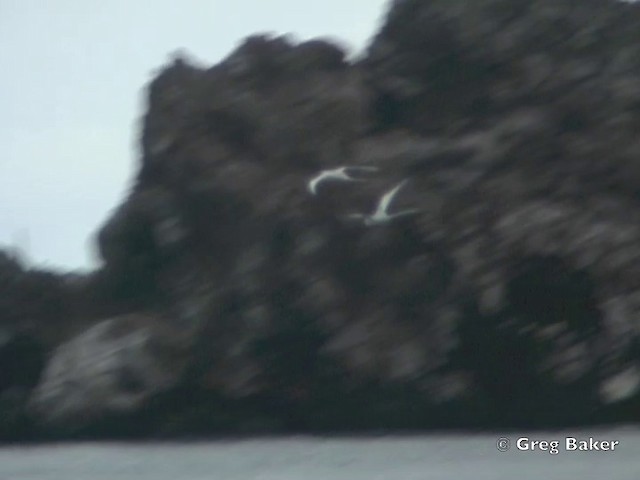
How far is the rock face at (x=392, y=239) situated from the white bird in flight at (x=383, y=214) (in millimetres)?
95

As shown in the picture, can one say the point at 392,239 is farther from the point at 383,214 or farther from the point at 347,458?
the point at 347,458

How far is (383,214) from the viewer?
15859mm

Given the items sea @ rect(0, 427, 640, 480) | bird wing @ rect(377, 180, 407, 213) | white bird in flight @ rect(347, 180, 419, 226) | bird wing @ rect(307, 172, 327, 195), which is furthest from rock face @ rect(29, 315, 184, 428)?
bird wing @ rect(377, 180, 407, 213)

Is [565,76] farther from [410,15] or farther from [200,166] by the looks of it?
[200,166]

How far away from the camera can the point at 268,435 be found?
51.8 ft

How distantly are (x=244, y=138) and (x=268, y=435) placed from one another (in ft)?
11.8

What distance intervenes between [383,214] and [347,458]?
12.2 ft

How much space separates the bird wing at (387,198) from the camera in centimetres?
1590

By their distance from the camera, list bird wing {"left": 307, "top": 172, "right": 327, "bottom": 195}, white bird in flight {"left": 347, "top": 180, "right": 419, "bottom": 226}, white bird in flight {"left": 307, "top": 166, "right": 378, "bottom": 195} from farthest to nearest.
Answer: white bird in flight {"left": 307, "top": 166, "right": 378, "bottom": 195} < bird wing {"left": 307, "top": 172, "right": 327, "bottom": 195} < white bird in flight {"left": 347, "top": 180, "right": 419, "bottom": 226}

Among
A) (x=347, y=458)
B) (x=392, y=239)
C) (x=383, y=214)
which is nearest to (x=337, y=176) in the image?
(x=383, y=214)

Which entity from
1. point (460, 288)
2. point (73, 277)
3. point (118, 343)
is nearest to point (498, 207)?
point (460, 288)

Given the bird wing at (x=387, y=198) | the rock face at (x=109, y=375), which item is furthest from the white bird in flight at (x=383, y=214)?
the rock face at (x=109, y=375)

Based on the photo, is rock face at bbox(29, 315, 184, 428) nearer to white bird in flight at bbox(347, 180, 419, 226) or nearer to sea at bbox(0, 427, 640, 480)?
sea at bbox(0, 427, 640, 480)

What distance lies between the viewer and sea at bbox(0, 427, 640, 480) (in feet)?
35.9
